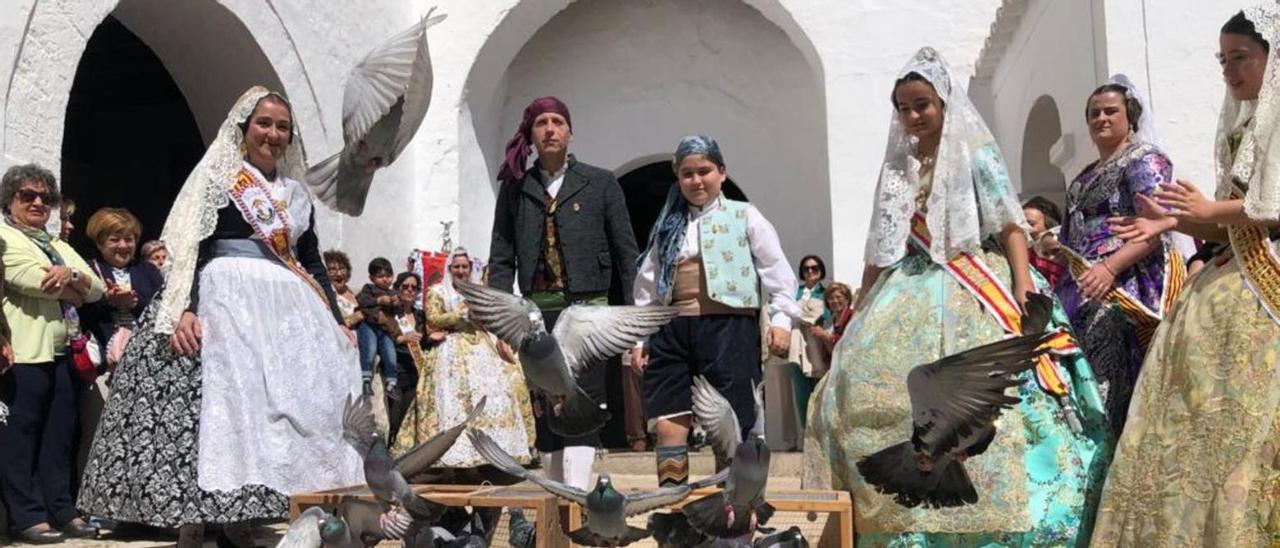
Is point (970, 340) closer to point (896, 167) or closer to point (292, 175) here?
point (896, 167)

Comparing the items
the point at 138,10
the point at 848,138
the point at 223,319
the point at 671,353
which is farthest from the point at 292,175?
the point at 848,138

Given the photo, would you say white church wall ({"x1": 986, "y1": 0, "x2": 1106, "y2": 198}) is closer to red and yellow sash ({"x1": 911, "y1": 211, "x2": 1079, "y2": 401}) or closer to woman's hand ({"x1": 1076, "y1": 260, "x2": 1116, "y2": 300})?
woman's hand ({"x1": 1076, "y1": 260, "x2": 1116, "y2": 300})

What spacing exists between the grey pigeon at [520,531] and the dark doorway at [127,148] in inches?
425

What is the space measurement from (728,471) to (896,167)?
131 cm

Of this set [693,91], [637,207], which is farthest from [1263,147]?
[637,207]

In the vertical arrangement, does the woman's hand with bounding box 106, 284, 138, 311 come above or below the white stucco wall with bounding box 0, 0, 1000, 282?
below

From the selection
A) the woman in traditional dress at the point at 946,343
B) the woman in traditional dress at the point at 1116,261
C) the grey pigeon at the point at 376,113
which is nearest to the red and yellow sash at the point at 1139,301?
the woman in traditional dress at the point at 1116,261

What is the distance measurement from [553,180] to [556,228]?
7.7 inches

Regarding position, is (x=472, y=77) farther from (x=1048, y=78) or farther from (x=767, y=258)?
(x=767, y=258)

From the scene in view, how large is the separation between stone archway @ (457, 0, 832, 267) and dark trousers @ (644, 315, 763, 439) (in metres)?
6.68

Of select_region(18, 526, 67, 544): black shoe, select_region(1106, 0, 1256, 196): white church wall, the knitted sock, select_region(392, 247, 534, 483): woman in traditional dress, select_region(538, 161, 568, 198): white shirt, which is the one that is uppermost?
select_region(1106, 0, 1256, 196): white church wall

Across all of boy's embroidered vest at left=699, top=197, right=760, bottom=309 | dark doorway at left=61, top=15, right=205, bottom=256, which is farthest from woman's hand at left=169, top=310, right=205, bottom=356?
dark doorway at left=61, top=15, right=205, bottom=256

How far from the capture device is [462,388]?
7418mm

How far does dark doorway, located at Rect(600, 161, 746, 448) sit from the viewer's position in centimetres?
1254
